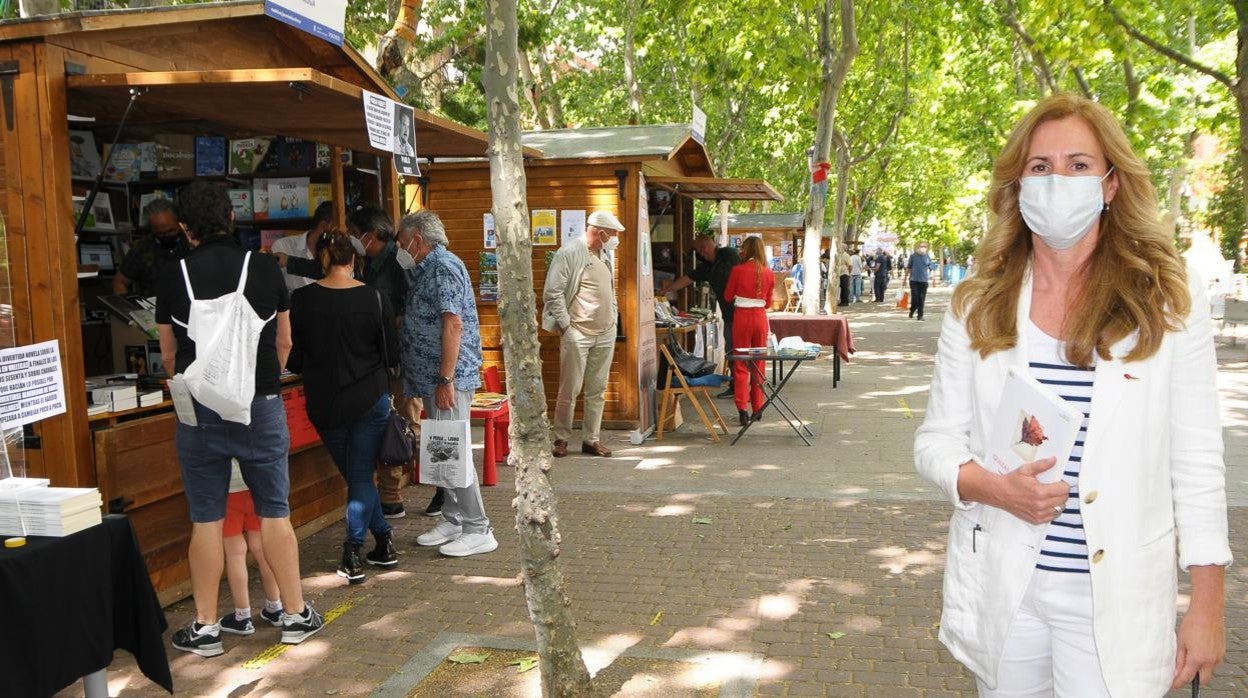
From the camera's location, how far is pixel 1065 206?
2197mm

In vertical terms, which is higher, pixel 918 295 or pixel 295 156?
pixel 295 156

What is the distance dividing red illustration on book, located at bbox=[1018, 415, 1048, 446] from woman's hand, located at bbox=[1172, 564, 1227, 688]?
0.43 metres

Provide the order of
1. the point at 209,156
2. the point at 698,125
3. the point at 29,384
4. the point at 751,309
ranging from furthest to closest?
the point at 698,125 < the point at 751,309 < the point at 209,156 < the point at 29,384

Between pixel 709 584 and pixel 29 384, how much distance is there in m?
3.38

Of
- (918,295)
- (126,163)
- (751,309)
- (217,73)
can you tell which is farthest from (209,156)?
(918,295)

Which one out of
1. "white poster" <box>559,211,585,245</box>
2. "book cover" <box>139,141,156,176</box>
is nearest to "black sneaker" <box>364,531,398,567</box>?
"book cover" <box>139,141,156,176</box>

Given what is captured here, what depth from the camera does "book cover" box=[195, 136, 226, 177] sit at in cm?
711

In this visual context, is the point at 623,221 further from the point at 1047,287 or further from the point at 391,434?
the point at 1047,287

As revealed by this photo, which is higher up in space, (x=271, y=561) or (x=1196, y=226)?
(x=1196, y=226)

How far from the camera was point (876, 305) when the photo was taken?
35.5 metres

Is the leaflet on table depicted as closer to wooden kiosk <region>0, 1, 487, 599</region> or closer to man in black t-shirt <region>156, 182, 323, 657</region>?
man in black t-shirt <region>156, 182, 323, 657</region>

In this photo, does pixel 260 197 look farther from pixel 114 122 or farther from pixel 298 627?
pixel 298 627

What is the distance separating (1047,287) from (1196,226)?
42.4 metres

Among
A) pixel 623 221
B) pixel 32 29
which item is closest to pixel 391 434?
pixel 32 29
